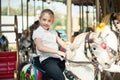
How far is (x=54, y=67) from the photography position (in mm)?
2574

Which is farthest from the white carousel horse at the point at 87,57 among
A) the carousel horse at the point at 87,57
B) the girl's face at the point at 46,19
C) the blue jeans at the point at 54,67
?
the girl's face at the point at 46,19

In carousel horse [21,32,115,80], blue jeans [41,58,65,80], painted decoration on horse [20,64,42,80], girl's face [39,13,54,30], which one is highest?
girl's face [39,13,54,30]

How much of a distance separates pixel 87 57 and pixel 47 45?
59 cm

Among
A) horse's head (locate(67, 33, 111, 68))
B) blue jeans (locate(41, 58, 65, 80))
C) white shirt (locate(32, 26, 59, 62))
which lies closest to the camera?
horse's head (locate(67, 33, 111, 68))

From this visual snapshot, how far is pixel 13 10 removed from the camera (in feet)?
44.4

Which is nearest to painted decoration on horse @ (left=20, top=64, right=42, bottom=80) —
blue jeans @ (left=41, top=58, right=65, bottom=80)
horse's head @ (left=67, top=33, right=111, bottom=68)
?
blue jeans @ (left=41, top=58, right=65, bottom=80)

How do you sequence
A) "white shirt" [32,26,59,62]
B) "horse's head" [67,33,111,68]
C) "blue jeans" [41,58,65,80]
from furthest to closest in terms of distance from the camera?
"white shirt" [32,26,59,62] < "blue jeans" [41,58,65,80] < "horse's head" [67,33,111,68]

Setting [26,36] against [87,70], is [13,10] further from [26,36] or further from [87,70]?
[87,70]

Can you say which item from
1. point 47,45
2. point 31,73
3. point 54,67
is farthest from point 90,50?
point 31,73

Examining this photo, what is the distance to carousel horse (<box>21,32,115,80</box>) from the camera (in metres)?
2.12

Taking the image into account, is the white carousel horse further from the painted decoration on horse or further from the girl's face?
the girl's face

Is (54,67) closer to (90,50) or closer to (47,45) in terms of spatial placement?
(47,45)

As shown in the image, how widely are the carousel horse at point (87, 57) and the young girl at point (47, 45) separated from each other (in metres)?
0.23

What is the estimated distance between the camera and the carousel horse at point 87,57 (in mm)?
2117
